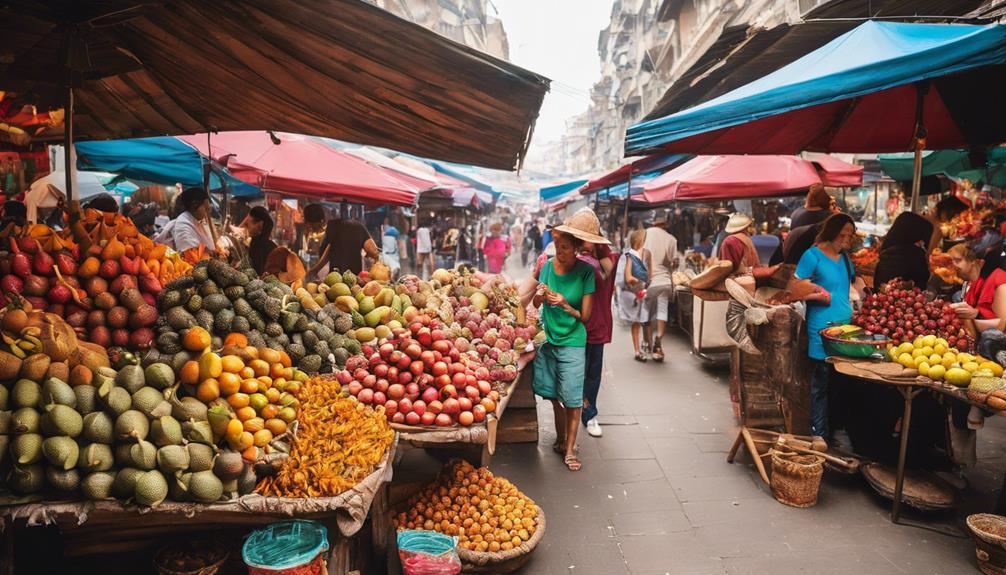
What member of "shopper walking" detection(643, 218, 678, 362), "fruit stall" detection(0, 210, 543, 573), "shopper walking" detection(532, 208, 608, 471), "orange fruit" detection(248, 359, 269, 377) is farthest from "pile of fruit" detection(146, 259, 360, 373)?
"shopper walking" detection(643, 218, 678, 362)

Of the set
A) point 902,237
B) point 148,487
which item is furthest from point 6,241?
point 902,237

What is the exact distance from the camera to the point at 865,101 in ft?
19.0

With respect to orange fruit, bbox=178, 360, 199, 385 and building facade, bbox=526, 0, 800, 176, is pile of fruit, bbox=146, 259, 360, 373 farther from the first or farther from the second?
building facade, bbox=526, 0, 800, 176

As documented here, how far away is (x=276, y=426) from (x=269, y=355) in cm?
49

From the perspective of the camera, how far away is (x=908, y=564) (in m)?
3.52

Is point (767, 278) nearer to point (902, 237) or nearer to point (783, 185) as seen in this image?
point (902, 237)

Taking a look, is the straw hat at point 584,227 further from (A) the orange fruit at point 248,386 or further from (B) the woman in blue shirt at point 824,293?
(A) the orange fruit at point 248,386

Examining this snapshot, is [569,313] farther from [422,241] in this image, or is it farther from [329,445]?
[422,241]

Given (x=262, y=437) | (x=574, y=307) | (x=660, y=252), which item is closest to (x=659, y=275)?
(x=660, y=252)

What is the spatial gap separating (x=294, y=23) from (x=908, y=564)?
15.9ft

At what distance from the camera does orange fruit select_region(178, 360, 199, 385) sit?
8.99 feet

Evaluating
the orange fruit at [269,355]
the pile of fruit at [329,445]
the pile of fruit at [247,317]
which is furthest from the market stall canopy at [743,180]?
the orange fruit at [269,355]

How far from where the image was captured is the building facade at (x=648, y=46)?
58.8 ft

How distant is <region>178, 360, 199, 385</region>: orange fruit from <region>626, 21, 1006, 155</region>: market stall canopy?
378 cm
